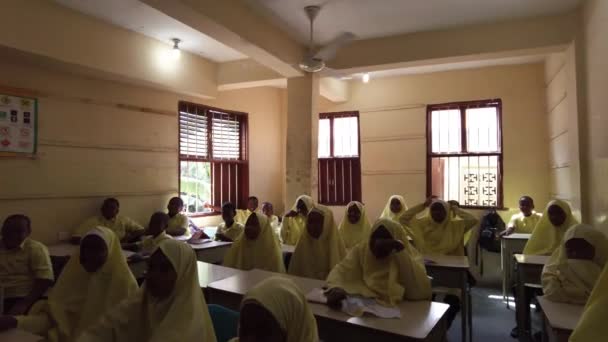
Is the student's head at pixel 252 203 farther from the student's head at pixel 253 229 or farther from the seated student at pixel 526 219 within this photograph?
the seated student at pixel 526 219

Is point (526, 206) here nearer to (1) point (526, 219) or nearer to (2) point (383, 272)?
(1) point (526, 219)

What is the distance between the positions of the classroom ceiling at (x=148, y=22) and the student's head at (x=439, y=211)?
3.59 metres

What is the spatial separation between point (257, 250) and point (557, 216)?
3132mm

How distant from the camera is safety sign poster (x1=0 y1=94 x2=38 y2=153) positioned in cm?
448

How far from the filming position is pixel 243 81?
21.0 ft

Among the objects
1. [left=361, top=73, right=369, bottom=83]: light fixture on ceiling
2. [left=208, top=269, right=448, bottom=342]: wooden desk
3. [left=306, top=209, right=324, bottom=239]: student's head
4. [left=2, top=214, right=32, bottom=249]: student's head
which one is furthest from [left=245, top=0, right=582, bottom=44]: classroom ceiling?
[left=208, top=269, right=448, bottom=342]: wooden desk

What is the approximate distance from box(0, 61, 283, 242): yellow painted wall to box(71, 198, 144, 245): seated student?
171 millimetres

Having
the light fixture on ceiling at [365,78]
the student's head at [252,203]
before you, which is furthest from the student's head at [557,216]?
the student's head at [252,203]

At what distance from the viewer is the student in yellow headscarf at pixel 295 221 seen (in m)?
5.31

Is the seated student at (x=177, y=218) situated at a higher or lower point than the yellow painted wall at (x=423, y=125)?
lower

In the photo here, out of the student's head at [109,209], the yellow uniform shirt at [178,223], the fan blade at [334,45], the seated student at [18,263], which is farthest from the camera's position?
the yellow uniform shirt at [178,223]

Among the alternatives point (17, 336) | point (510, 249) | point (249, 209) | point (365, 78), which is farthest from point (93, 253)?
point (365, 78)

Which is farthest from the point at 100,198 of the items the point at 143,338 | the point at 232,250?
the point at 143,338

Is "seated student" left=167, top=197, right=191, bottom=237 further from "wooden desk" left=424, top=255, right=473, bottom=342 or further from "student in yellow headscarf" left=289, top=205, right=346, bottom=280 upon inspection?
"wooden desk" left=424, top=255, right=473, bottom=342
